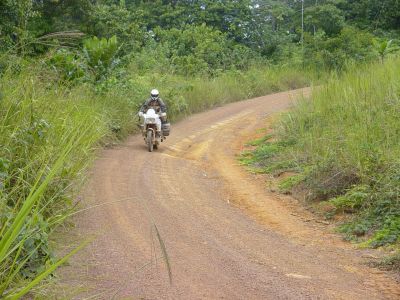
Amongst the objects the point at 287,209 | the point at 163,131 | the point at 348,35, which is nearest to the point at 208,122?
the point at 163,131

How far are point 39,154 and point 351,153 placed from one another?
5122mm

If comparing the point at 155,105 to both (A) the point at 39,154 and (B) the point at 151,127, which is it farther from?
(A) the point at 39,154

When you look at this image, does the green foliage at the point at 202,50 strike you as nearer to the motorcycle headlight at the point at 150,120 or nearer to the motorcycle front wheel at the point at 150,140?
the motorcycle headlight at the point at 150,120

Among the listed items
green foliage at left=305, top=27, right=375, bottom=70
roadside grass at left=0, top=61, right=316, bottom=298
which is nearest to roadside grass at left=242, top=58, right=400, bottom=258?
roadside grass at left=0, top=61, right=316, bottom=298

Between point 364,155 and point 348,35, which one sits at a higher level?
point 348,35

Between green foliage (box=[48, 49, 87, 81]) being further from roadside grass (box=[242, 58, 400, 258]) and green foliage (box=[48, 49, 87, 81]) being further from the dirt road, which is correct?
roadside grass (box=[242, 58, 400, 258])

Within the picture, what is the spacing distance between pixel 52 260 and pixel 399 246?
4143 mm

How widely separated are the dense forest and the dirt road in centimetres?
55

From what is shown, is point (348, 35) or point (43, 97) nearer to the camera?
point (43, 97)

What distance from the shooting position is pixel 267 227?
8.16 m

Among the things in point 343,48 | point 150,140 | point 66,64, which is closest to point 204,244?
point 66,64

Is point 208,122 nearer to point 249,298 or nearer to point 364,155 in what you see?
point 364,155

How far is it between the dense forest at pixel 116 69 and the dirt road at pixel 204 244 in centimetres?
55

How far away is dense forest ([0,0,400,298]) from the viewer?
16.7 ft
